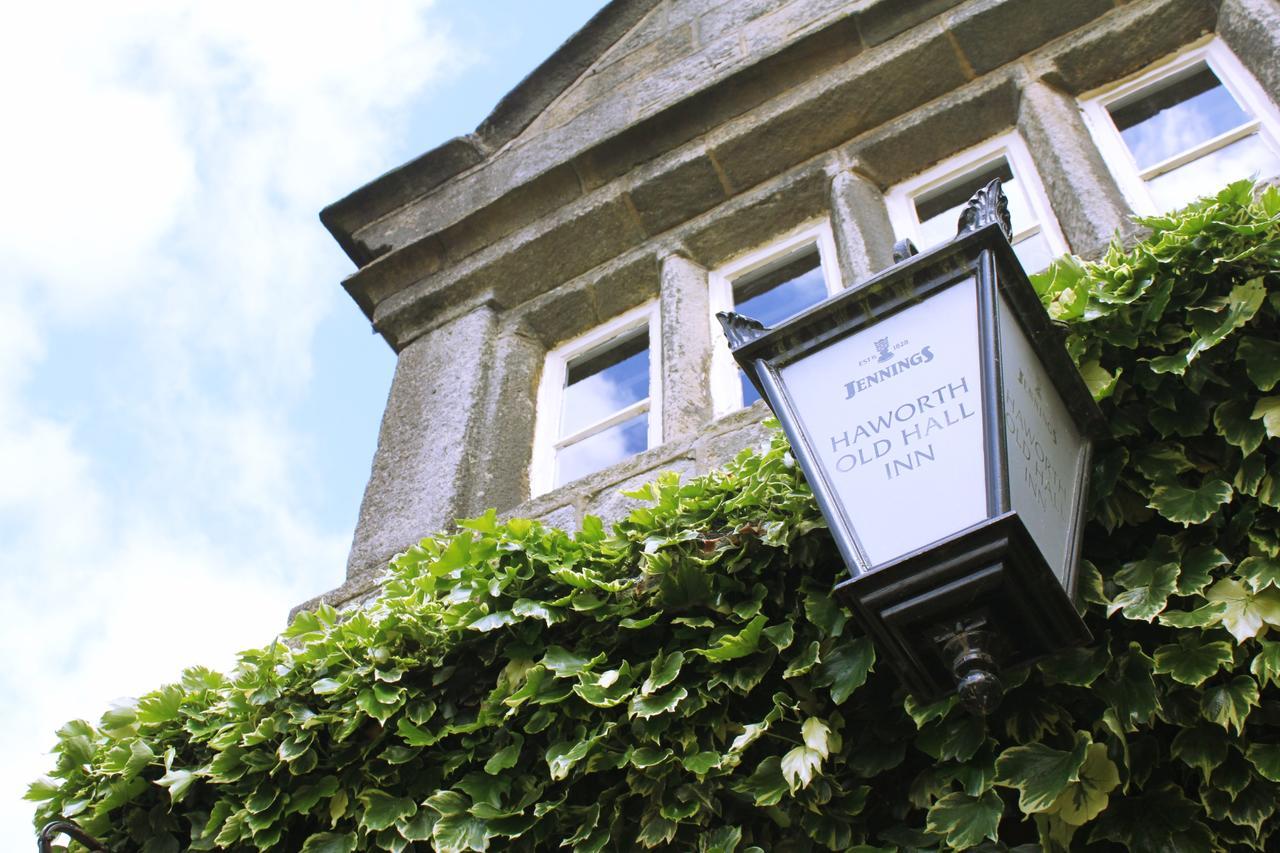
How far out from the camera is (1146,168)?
4156 millimetres

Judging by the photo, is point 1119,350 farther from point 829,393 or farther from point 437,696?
point 437,696

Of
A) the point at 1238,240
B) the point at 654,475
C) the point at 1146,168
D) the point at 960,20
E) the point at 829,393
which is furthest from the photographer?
the point at 960,20

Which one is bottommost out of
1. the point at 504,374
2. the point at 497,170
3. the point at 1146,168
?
the point at 1146,168

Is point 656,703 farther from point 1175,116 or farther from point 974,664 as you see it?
point 1175,116

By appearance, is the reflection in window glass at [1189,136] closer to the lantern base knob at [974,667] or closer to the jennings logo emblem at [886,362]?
the jennings logo emblem at [886,362]

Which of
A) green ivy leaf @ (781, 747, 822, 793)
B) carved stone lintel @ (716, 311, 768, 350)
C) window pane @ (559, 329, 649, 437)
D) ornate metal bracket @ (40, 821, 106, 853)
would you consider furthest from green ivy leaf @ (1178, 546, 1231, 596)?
window pane @ (559, 329, 649, 437)

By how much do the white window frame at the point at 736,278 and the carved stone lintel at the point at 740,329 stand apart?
1.66 meters

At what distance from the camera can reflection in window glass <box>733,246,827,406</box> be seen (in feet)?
15.0

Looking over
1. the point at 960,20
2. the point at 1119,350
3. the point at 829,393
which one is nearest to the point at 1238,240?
the point at 1119,350

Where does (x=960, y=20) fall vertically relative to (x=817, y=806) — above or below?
above

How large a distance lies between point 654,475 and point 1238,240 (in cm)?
175

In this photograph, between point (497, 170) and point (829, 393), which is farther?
point (497, 170)

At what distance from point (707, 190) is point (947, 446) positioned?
3050mm

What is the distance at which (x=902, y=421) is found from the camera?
216 centimetres
